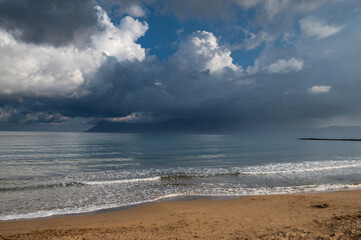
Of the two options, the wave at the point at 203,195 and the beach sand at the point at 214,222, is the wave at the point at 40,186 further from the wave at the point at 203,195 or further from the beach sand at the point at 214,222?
the beach sand at the point at 214,222

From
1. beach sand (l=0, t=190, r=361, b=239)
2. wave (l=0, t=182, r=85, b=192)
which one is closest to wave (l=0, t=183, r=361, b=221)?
beach sand (l=0, t=190, r=361, b=239)

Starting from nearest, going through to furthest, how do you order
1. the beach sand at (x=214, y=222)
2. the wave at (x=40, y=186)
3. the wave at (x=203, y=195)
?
1. the beach sand at (x=214, y=222)
2. the wave at (x=203, y=195)
3. the wave at (x=40, y=186)

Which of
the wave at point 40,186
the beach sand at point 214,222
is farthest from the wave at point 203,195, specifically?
the wave at point 40,186

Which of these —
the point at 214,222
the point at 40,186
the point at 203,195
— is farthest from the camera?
the point at 40,186

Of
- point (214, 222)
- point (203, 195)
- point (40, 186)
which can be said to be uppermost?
Answer: point (214, 222)

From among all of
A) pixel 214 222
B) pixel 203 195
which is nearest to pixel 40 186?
pixel 203 195

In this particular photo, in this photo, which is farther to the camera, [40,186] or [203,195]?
[40,186]

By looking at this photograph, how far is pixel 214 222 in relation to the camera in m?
11.3

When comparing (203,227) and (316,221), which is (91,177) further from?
(316,221)

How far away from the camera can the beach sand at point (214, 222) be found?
9.53 metres

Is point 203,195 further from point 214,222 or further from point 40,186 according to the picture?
point 40,186

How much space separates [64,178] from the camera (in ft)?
82.3

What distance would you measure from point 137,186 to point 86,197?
17.0ft

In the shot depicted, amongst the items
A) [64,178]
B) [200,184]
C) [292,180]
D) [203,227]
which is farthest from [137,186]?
[292,180]
